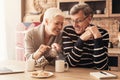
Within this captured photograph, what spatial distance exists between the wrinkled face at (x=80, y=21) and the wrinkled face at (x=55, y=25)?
12cm

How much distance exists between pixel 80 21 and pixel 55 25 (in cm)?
23

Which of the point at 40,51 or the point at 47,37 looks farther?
the point at 47,37

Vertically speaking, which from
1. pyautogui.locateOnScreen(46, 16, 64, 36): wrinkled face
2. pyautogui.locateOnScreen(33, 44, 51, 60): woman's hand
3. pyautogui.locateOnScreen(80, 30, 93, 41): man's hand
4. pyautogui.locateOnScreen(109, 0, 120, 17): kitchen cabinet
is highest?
pyautogui.locateOnScreen(109, 0, 120, 17): kitchen cabinet

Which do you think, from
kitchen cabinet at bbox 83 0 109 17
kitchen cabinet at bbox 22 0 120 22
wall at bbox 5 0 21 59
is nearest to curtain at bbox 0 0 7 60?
wall at bbox 5 0 21 59

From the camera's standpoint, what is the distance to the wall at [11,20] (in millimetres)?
4700

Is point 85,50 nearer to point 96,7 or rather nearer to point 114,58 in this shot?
point 114,58

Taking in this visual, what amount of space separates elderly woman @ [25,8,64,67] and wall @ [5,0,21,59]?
2.58m

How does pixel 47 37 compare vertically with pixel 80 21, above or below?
below

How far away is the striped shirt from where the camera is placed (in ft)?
6.89

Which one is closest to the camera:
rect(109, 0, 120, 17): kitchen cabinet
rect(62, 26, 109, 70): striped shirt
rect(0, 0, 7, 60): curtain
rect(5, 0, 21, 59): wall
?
rect(62, 26, 109, 70): striped shirt

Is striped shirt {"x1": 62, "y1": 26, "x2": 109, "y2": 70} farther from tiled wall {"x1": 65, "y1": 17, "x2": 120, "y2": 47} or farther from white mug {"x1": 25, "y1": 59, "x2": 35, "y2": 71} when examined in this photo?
tiled wall {"x1": 65, "y1": 17, "x2": 120, "y2": 47}

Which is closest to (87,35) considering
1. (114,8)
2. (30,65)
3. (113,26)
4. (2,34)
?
(30,65)

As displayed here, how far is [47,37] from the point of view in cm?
226

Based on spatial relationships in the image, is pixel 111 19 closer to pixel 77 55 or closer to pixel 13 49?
pixel 13 49
